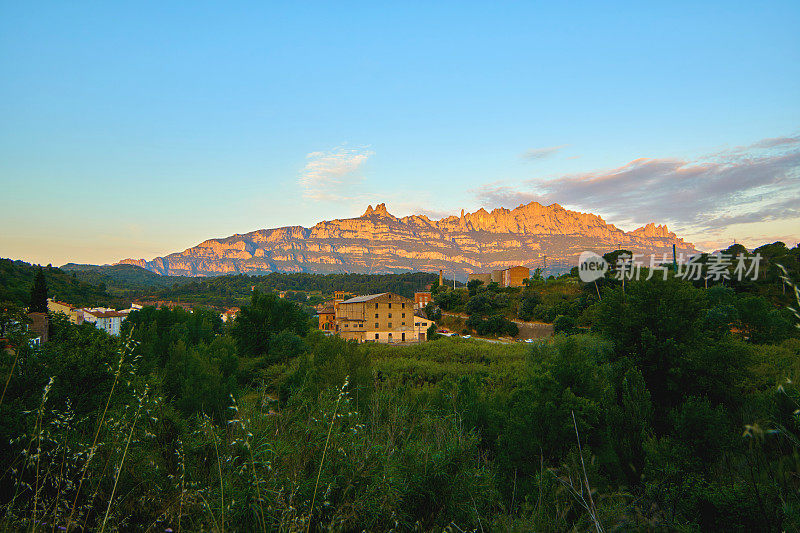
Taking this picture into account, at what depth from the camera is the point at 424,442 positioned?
4570mm

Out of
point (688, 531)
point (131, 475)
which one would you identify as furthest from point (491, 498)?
point (131, 475)

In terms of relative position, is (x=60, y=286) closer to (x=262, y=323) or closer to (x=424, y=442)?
(x=262, y=323)

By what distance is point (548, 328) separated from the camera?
44656mm

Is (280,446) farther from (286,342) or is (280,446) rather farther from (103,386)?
(286,342)

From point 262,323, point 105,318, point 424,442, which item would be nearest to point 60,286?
point 105,318

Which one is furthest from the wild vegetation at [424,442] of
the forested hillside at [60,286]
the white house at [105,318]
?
the forested hillside at [60,286]

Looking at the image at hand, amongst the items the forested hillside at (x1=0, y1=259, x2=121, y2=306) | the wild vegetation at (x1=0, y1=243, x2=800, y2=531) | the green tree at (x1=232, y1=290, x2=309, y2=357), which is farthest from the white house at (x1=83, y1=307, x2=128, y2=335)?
the wild vegetation at (x1=0, y1=243, x2=800, y2=531)

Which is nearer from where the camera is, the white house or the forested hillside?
the white house

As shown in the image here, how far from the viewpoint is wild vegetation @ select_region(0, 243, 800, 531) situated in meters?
2.87

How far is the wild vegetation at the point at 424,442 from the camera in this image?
2.87 m

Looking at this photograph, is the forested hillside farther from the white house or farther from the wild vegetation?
the wild vegetation

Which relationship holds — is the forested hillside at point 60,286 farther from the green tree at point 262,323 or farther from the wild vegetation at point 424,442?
the wild vegetation at point 424,442

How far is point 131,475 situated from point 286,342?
25.9 meters

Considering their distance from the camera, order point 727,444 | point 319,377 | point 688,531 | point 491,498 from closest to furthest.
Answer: point 688,531
point 491,498
point 727,444
point 319,377
